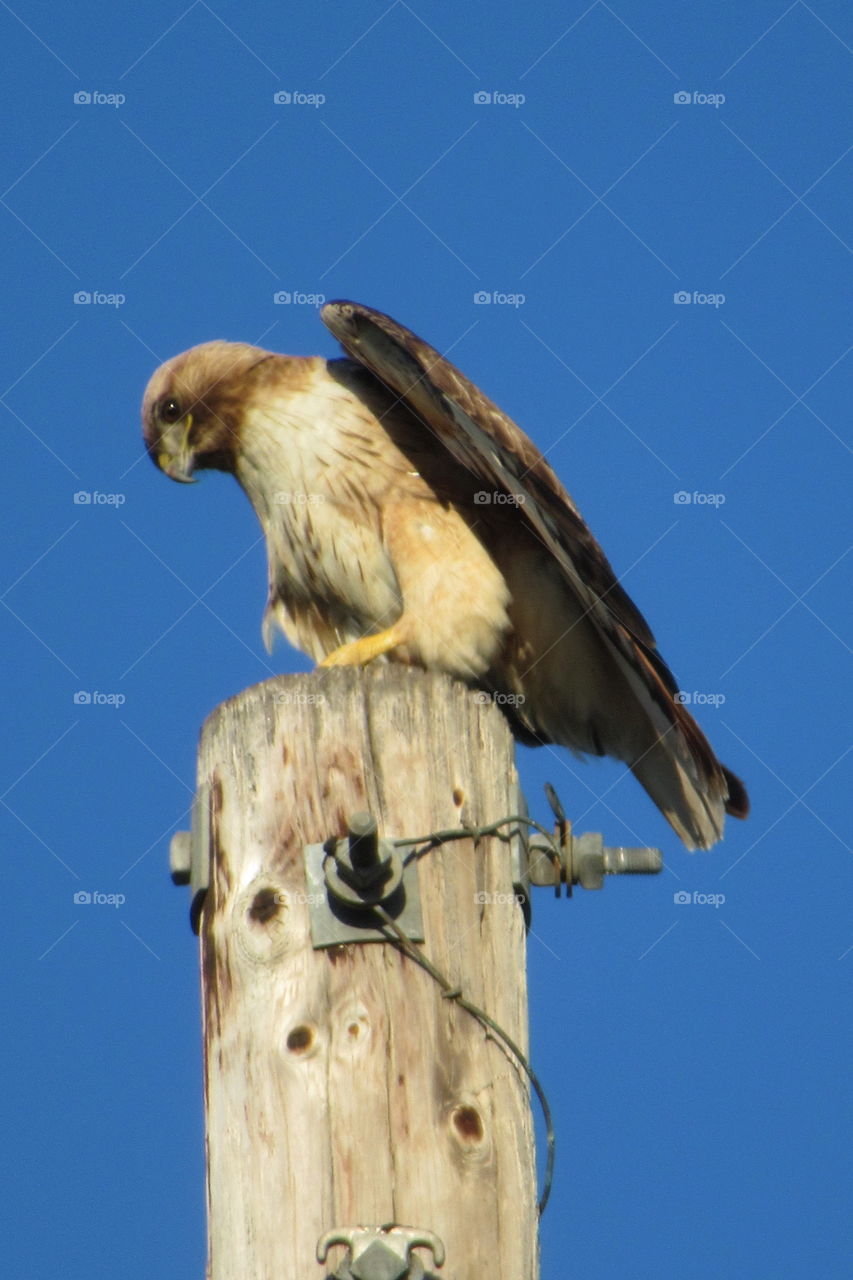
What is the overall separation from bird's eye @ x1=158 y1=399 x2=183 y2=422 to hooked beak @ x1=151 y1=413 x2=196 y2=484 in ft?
0.07

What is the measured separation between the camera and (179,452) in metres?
6.08

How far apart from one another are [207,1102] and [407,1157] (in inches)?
17.3

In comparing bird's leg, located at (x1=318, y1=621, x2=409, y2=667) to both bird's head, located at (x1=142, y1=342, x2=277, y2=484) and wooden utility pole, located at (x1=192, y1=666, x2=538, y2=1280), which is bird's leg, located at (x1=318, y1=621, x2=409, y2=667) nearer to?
bird's head, located at (x1=142, y1=342, x2=277, y2=484)

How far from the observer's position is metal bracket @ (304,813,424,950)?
3.15 metres

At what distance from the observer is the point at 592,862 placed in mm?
3658

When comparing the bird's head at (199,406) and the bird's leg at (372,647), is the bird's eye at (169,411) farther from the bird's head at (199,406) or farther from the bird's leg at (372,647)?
the bird's leg at (372,647)

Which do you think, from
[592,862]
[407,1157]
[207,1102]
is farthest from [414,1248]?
[592,862]

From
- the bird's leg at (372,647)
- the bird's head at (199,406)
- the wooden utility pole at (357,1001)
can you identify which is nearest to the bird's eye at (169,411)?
the bird's head at (199,406)

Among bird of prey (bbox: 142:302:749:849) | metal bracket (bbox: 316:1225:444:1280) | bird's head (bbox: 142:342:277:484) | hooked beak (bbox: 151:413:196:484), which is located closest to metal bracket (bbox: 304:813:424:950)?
metal bracket (bbox: 316:1225:444:1280)

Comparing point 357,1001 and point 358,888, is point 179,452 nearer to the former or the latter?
point 358,888

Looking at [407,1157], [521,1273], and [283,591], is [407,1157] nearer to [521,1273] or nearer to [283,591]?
[521,1273]

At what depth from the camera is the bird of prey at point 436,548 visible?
513cm

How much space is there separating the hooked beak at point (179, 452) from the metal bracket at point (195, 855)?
273 centimetres

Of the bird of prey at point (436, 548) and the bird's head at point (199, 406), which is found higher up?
the bird's head at point (199, 406)
